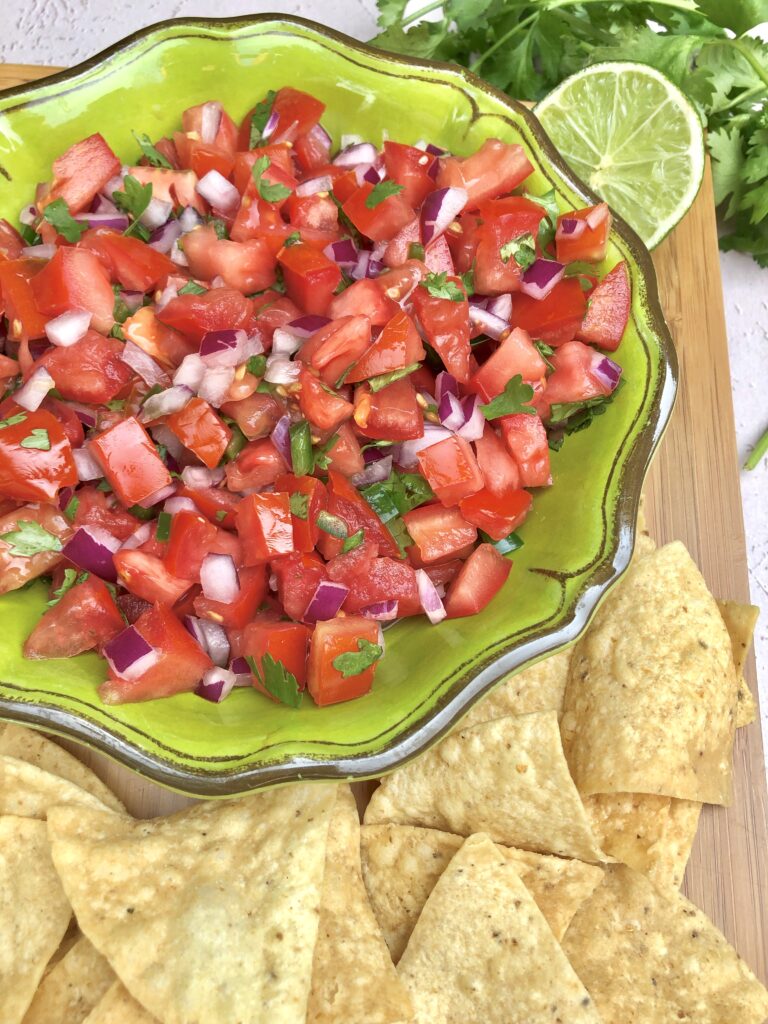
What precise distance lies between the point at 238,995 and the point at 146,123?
2.47m

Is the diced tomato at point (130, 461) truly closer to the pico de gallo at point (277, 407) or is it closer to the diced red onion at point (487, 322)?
the pico de gallo at point (277, 407)

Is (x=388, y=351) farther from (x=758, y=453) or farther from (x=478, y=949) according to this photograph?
(x=758, y=453)

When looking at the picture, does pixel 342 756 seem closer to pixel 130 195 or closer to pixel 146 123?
pixel 130 195

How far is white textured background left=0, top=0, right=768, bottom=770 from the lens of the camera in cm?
367

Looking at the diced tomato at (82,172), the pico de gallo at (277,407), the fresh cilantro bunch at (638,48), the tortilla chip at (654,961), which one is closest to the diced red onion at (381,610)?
the pico de gallo at (277,407)

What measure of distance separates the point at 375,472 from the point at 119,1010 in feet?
5.19

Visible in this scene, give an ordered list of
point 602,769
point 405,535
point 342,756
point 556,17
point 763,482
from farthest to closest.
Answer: point 763,482 < point 556,17 < point 602,769 < point 405,535 < point 342,756

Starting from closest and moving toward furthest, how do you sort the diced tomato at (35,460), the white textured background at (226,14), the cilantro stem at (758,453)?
the diced tomato at (35,460) → the cilantro stem at (758,453) → the white textured background at (226,14)

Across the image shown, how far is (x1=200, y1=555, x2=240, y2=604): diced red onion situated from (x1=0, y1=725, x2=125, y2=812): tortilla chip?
86cm

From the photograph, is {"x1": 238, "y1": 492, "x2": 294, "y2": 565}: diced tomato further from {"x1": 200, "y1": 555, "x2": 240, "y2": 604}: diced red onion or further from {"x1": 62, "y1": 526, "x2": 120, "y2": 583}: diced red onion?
{"x1": 62, "y1": 526, "x2": 120, "y2": 583}: diced red onion

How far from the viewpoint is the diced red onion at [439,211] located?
8.23ft

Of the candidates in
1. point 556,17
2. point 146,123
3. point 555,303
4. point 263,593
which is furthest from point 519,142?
point 263,593

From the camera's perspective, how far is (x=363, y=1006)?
249cm

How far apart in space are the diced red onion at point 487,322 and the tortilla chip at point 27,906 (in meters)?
1.84
